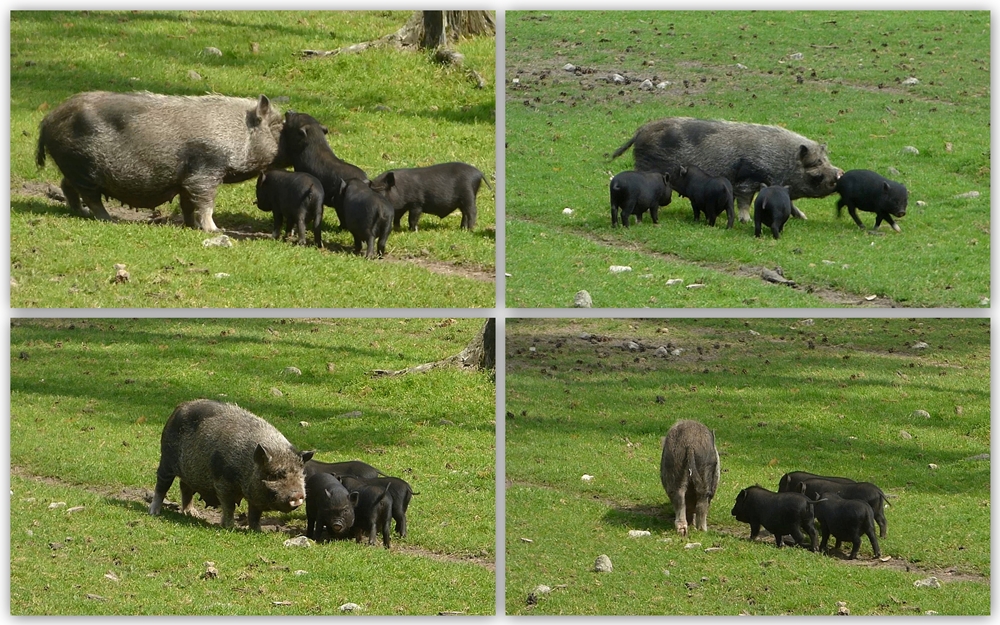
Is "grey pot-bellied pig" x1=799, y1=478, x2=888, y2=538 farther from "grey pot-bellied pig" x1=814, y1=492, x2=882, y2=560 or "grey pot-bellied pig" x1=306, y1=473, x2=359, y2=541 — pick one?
"grey pot-bellied pig" x1=306, y1=473, x2=359, y2=541

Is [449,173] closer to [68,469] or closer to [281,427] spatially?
[281,427]

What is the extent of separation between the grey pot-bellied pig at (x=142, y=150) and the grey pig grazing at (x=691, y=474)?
12.2 feet

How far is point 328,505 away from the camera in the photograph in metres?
10.0

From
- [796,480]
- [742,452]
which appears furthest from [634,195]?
[796,480]

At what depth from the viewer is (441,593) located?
9.13 metres

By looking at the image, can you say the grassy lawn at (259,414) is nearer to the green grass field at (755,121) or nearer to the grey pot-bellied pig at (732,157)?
the green grass field at (755,121)

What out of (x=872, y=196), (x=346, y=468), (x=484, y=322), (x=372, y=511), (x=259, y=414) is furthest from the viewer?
(x=872, y=196)

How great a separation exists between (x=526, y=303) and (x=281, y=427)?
3.70m

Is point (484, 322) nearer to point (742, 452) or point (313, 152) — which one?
point (313, 152)

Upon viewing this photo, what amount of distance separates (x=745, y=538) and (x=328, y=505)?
10.0 feet

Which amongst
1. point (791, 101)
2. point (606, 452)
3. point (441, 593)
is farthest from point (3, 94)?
point (791, 101)

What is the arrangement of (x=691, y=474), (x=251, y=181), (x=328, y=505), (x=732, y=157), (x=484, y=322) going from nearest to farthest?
(x=484, y=322), (x=328, y=505), (x=691, y=474), (x=251, y=181), (x=732, y=157)

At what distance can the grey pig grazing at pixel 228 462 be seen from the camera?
32.4 ft

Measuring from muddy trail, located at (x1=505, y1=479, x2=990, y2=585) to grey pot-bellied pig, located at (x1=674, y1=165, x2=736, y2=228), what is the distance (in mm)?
2469
